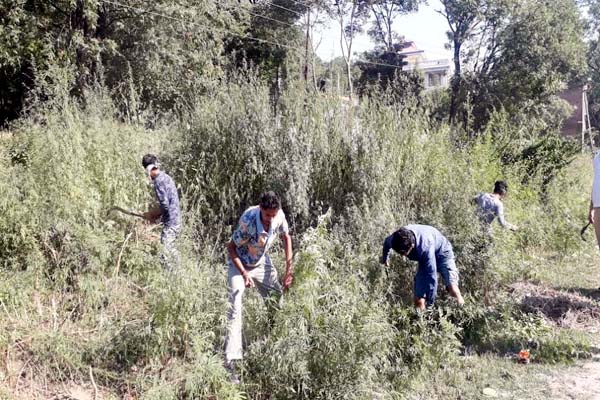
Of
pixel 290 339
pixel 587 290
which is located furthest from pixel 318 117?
pixel 587 290

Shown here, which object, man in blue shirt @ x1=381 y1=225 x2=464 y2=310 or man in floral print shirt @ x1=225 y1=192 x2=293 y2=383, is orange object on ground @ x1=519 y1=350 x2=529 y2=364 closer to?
man in blue shirt @ x1=381 y1=225 x2=464 y2=310

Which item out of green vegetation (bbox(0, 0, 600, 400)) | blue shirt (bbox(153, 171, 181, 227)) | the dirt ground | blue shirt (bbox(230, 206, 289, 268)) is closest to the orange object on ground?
green vegetation (bbox(0, 0, 600, 400))

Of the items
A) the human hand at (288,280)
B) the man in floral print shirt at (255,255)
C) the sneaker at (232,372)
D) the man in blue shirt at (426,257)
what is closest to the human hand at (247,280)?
the man in floral print shirt at (255,255)

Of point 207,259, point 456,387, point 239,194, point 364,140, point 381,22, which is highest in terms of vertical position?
point 381,22

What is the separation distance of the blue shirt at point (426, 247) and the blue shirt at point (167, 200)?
2263 millimetres

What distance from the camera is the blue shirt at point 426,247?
4703 millimetres

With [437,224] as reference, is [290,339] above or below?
below

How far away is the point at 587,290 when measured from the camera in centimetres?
654

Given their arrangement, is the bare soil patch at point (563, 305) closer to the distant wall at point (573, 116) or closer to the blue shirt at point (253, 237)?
the blue shirt at point (253, 237)

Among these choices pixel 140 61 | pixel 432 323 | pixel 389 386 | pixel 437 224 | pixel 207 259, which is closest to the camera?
pixel 389 386

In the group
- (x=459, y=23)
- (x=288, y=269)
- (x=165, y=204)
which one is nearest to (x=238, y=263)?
(x=288, y=269)

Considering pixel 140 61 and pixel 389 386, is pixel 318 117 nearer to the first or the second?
pixel 389 386

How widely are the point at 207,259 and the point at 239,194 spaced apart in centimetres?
147

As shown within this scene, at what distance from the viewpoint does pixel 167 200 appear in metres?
5.49
